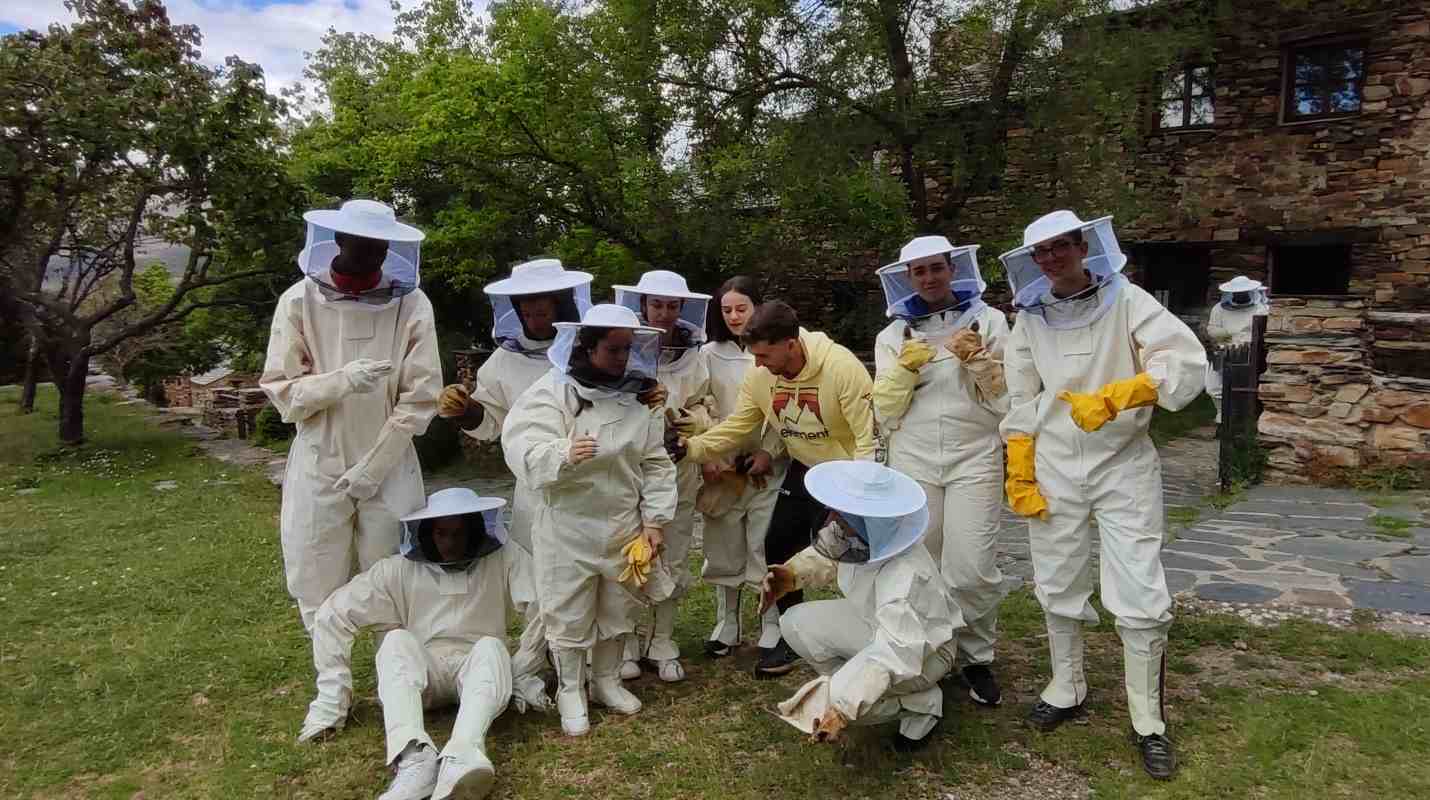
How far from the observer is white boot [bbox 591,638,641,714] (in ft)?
13.7

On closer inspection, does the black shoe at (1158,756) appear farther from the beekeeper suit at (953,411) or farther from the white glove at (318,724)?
the white glove at (318,724)

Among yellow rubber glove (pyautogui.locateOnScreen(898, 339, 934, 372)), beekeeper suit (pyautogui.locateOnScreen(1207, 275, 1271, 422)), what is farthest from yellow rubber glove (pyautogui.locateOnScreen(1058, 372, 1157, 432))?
beekeeper suit (pyautogui.locateOnScreen(1207, 275, 1271, 422))

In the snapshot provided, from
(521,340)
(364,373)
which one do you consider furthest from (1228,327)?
(364,373)

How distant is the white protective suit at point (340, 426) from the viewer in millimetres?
3938

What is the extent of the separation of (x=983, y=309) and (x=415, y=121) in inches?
→ 392

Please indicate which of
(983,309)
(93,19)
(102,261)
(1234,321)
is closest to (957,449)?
(983,309)

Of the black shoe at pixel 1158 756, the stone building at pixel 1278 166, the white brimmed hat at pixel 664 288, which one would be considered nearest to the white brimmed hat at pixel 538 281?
the white brimmed hat at pixel 664 288

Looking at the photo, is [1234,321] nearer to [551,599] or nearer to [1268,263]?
[1268,263]

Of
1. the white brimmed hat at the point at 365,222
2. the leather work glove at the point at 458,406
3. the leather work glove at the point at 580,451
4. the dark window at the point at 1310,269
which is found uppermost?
the dark window at the point at 1310,269

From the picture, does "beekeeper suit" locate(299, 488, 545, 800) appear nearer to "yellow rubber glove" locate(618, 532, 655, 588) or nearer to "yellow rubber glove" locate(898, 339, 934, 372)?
"yellow rubber glove" locate(618, 532, 655, 588)

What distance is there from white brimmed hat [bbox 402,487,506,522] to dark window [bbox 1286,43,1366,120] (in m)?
14.6

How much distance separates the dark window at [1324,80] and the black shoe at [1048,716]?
1348 centimetres

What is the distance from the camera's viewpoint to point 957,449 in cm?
392

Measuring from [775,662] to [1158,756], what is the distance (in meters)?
1.75
